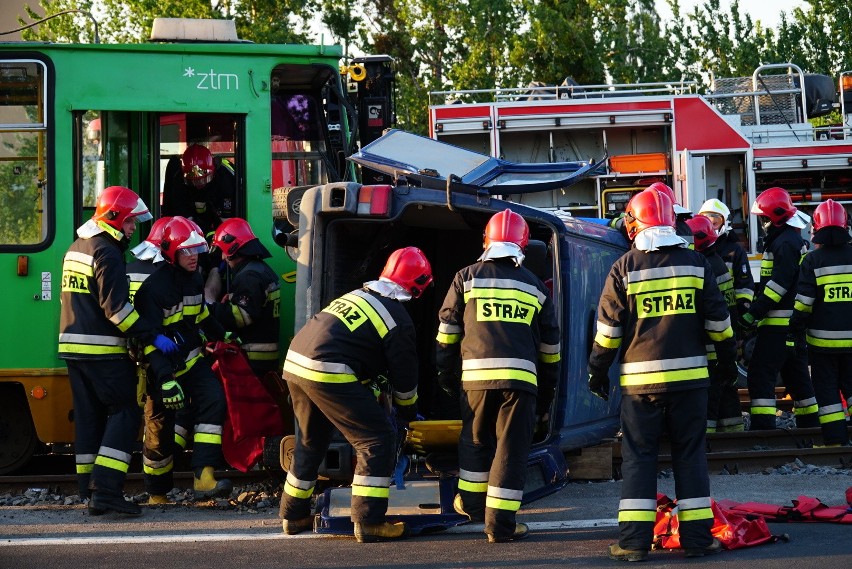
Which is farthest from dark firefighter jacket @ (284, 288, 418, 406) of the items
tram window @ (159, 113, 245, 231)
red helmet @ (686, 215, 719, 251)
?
red helmet @ (686, 215, 719, 251)

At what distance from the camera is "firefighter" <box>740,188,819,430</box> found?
9508mm

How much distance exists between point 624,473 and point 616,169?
8473 millimetres

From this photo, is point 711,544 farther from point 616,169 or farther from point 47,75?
point 616,169

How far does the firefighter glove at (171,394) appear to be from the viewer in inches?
289

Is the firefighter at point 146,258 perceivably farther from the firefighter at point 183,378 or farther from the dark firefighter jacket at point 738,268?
the dark firefighter jacket at point 738,268


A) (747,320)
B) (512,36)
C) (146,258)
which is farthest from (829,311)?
(512,36)

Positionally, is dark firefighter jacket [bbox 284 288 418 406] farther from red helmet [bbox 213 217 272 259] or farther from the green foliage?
the green foliage

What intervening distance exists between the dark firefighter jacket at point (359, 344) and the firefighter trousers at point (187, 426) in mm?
1279

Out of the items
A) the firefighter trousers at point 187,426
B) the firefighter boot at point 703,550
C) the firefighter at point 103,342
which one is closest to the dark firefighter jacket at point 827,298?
the firefighter boot at point 703,550

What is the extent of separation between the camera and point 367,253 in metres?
7.95

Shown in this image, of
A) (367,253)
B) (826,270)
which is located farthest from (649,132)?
(367,253)

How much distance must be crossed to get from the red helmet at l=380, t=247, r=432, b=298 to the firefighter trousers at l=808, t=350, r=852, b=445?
3.99 metres

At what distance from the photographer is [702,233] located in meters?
9.41

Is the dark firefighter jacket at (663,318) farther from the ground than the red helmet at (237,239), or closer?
closer
